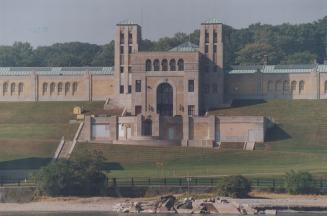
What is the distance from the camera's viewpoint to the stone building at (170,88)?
12550 centimetres

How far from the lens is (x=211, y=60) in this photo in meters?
138

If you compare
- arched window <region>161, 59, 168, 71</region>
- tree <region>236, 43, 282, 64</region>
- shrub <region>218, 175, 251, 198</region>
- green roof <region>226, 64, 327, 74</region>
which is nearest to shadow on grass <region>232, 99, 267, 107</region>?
green roof <region>226, 64, 327, 74</region>

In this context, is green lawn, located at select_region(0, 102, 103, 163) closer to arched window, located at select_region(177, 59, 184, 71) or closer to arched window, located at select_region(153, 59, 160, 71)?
arched window, located at select_region(153, 59, 160, 71)

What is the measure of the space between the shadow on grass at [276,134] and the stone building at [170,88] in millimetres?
895

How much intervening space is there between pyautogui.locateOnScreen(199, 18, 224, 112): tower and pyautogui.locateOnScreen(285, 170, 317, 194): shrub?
4553 centimetres

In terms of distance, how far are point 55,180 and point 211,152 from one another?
82.4 ft

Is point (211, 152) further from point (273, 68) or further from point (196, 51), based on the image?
point (273, 68)

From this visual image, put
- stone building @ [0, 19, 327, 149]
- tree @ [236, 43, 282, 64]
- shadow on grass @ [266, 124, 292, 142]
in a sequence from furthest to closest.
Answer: tree @ [236, 43, 282, 64] → stone building @ [0, 19, 327, 149] → shadow on grass @ [266, 124, 292, 142]

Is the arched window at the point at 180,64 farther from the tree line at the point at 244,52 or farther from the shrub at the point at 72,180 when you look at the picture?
the tree line at the point at 244,52

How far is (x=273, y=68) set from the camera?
5704 inches

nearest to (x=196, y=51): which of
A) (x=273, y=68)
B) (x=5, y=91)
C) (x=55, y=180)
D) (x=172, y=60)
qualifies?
(x=172, y=60)

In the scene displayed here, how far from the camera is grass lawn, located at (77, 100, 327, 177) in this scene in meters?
106

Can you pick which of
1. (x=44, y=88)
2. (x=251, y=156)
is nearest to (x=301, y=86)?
(x=44, y=88)

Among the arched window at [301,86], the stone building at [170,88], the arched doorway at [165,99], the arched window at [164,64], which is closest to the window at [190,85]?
the stone building at [170,88]
